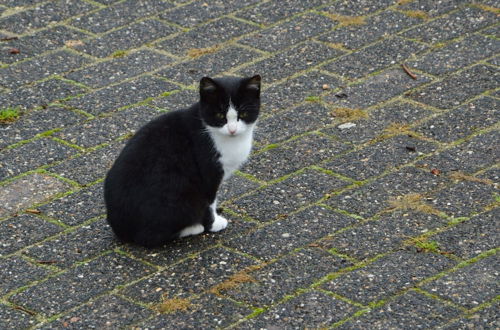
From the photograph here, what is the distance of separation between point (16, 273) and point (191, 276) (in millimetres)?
938

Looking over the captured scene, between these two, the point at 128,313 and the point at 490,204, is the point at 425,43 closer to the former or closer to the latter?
the point at 490,204

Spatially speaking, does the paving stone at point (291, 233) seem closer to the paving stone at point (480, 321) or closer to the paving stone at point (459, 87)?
the paving stone at point (480, 321)

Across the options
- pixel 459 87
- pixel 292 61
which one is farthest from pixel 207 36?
pixel 459 87

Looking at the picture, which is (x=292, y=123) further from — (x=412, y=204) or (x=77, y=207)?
(x=77, y=207)

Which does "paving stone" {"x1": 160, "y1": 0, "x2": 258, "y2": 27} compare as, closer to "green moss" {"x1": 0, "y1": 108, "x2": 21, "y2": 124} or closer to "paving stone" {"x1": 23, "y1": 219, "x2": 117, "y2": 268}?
"green moss" {"x1": 0, "y1": 108, "x2": 21, "y2": 124}

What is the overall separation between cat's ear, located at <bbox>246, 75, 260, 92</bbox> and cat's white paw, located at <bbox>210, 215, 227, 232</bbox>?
779mm

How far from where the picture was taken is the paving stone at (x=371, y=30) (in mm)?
7590

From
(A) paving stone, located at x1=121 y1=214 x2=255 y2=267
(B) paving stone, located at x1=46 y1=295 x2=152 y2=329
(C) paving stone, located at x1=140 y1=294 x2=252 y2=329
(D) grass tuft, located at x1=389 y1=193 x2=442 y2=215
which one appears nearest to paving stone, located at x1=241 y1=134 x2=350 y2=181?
(A) paving stone, located at x1=121 y1=214 x2=255 y2=267

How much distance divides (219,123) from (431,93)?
227 cm

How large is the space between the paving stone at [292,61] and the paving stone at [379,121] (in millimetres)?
852

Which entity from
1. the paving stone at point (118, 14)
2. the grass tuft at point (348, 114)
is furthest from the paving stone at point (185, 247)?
the paving stone at point (118, 14)

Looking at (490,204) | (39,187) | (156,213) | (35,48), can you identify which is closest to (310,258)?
(156,213)

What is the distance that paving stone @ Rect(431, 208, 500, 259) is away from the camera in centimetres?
507

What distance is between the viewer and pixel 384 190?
5.72 m
